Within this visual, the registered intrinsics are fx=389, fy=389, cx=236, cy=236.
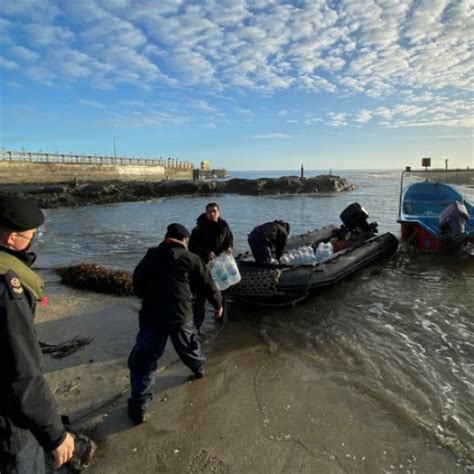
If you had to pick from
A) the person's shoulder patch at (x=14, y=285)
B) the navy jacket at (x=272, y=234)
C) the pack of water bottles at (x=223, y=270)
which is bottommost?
the pack of water bottles at (x=223, y=270)

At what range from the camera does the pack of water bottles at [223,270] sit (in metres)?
5.36

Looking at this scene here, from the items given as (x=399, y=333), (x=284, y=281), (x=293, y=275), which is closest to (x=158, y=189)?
(x=293, y=275)

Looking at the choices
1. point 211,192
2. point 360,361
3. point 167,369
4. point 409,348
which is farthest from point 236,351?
point 211,192

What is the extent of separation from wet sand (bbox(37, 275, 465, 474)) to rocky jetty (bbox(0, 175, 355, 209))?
26.7 meters

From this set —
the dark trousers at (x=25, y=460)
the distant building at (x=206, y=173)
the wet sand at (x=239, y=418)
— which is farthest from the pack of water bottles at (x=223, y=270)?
the distant building at (x=206, y=173)

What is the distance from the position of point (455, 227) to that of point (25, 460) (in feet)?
35.4

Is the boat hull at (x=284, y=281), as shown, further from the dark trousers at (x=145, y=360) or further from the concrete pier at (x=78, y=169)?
the concrete pier at (x=78, y=169)

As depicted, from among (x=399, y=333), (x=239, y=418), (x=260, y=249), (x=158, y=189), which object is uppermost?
(x=260, y=249)

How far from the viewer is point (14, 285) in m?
1.61

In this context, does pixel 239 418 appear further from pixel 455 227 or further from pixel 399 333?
pixel 455 227

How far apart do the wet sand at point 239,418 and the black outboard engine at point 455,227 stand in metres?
7.02

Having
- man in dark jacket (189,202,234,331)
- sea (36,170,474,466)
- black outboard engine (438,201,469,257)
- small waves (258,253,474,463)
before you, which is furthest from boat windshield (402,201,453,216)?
man in dark jacket (189,202,234,331)

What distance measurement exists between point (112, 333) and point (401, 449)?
3857 millimetres

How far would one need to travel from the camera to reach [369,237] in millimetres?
10227
